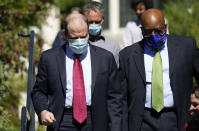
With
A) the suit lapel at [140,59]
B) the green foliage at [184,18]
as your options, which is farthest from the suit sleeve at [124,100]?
the green foliage at [184,18]

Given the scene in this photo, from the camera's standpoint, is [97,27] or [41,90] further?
[97,27]

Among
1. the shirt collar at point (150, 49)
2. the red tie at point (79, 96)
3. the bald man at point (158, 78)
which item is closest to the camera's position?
the red tie at point (79, 96)

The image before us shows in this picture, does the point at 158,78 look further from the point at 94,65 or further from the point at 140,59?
the point at 94,65

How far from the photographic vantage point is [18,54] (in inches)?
293

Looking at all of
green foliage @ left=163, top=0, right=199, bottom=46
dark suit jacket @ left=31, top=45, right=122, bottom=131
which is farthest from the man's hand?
green foliage @ left=163, top=0, right=199, bottom=46

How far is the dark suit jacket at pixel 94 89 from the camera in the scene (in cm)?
451

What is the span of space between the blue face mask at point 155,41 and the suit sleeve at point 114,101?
38 centimetres

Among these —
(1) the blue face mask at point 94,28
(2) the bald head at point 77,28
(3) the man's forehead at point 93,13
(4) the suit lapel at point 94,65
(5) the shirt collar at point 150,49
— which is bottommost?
(4) the suit lapel at point 94,65

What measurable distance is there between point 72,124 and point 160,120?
0.82 metres

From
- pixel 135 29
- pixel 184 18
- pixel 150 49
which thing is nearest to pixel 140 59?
pixel 150 49

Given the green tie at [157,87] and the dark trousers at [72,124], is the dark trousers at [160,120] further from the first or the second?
the dark trousers at [72,124]

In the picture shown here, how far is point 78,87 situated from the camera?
14.6ft

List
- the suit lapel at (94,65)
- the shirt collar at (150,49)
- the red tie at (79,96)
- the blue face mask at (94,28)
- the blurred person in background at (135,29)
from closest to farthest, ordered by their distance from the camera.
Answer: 1. the red tie at (79,96)
2. the suit lapel at (94,65)
3. the shirt collar at (150,49)
4. the blue face mask at (94,28)
5. the blurred person in background at (135,29)

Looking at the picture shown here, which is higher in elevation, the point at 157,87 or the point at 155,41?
the point at 155,41
